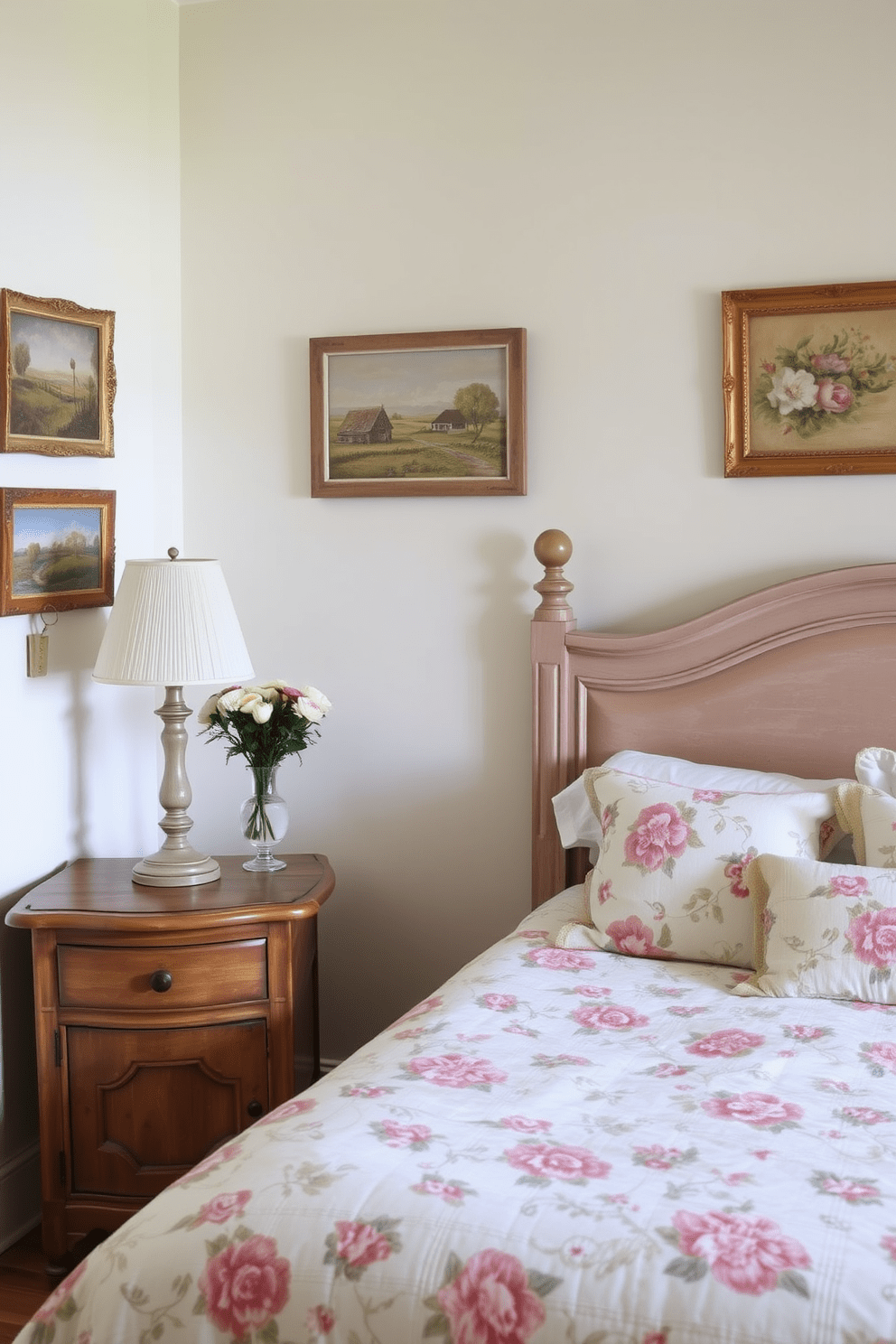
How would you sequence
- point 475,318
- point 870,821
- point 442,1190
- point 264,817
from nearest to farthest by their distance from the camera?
point 442,1190 → point 870,821 → point 264,817 → point 475,318

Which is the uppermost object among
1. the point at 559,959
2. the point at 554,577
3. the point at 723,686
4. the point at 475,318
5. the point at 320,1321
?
the point at 475,318

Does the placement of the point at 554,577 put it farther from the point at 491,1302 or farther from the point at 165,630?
the point at 491,1302

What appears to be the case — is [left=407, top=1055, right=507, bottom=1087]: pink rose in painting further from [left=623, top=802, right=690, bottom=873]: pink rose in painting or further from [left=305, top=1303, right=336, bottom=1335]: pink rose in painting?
[left=623, top=802, right=690, bottom=873]: pink rose in painting

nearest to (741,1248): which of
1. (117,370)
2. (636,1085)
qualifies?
(636,1085)

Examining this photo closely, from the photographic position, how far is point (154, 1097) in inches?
97.8

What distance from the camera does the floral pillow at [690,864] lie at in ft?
7.36

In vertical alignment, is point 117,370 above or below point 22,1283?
above

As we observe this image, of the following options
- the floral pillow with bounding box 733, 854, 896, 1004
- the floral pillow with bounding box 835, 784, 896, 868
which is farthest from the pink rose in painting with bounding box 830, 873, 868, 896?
the floral pillow with bounding box 835, 784, 896, 868

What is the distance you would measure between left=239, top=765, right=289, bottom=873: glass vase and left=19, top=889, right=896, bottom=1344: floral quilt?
980 mm

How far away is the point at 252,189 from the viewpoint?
121 inches

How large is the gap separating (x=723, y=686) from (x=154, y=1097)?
1.47 metres

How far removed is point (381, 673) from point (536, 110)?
1.37 meters

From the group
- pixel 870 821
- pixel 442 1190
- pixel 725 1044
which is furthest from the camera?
pixel 870 821

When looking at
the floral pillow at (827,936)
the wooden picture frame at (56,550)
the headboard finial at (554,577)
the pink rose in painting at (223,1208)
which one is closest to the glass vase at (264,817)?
the wooden picture frame at (56,550)
